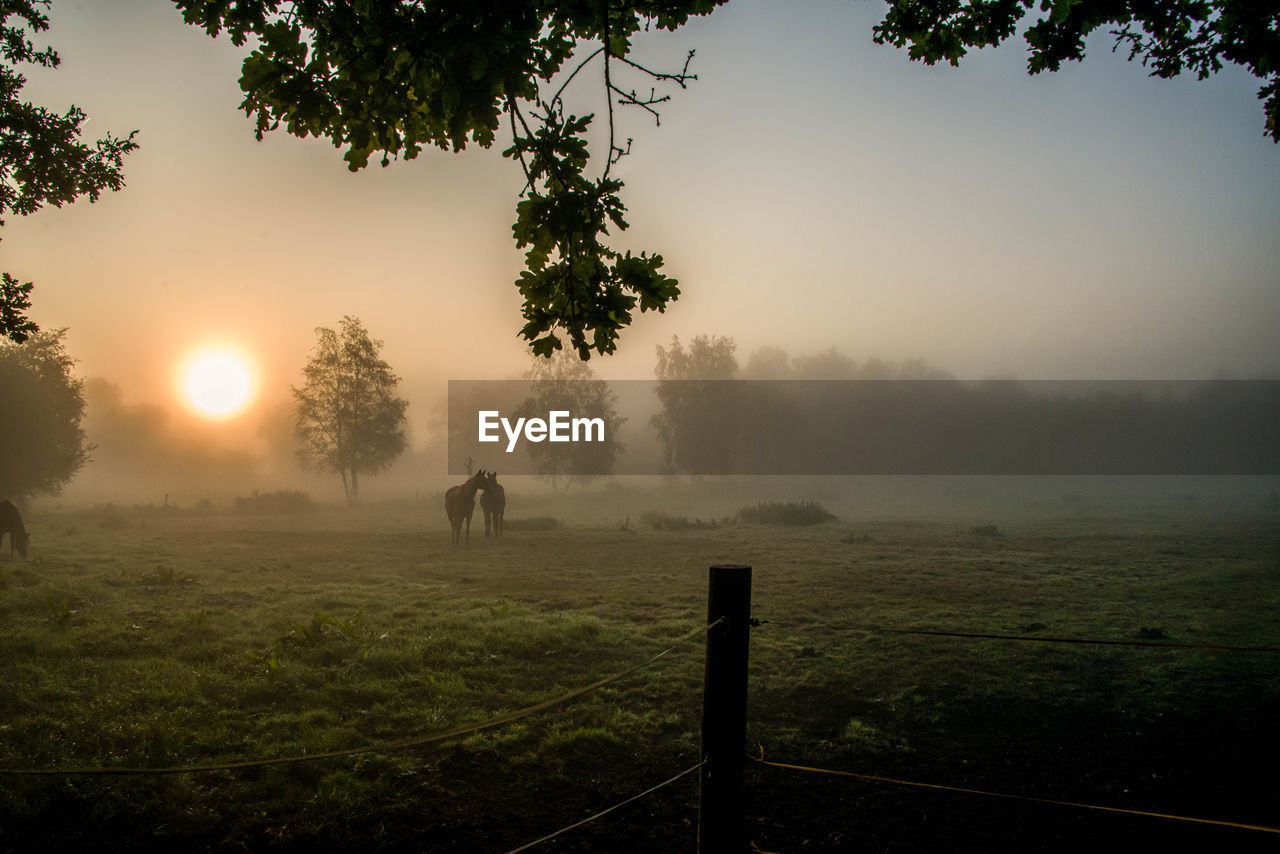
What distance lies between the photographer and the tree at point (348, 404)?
1702 inches

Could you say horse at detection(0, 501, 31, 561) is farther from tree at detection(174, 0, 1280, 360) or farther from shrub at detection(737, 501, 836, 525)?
shrub at detection(737, 501, 836, 525)

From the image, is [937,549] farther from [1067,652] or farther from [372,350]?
[372,350]

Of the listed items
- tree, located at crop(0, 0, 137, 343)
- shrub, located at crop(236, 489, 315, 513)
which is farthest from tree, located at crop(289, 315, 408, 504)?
tree, located at crop(0, 0, 137, 343)

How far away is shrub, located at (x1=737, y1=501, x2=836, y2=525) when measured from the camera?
94.3ft

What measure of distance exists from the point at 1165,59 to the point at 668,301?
25.4ft

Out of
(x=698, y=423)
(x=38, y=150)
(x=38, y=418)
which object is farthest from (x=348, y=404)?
(x=38, y=150)

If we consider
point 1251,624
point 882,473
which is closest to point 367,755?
point 1251,624

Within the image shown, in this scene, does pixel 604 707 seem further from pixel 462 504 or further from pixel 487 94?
pixel 462 504

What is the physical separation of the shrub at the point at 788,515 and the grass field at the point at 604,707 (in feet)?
45.1

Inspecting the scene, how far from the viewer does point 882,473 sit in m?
63.9

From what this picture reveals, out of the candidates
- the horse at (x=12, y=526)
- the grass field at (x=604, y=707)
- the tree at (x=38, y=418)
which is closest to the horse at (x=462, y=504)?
the grass field at (x=604, y=707)

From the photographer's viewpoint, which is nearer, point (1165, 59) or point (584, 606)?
point (1165, 59)

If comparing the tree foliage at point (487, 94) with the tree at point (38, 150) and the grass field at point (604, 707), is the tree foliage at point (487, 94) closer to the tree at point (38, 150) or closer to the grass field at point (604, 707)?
the grass field at point (604, 707)

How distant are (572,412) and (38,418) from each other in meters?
29.5
